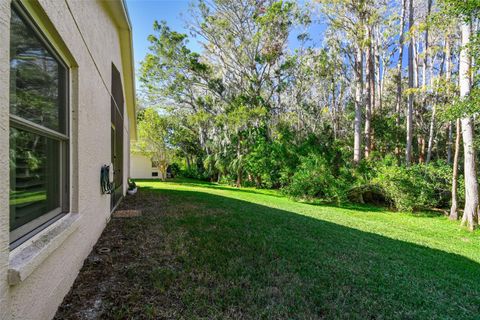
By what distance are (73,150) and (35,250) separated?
1.35 metres

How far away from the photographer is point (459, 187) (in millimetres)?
9859

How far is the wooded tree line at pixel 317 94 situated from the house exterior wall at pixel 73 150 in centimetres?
912

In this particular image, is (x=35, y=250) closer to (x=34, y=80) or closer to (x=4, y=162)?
(x=4, y=162)

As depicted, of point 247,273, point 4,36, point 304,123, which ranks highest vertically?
point 304,123

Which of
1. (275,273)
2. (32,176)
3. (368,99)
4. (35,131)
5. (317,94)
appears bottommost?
(275,273)

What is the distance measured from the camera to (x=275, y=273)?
323cm

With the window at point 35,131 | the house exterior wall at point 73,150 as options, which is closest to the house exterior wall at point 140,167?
the house exterior wall at point 73,150

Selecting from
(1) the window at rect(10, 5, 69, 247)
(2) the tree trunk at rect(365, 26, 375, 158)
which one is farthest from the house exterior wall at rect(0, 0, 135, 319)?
(2) the tree trunk at rect(365, 26, 375, 158)

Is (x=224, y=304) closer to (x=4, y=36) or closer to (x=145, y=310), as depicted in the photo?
(x=145, y=310)

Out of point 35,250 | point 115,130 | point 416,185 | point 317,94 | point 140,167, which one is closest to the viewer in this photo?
point 35,250

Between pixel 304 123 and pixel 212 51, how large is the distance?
927cm

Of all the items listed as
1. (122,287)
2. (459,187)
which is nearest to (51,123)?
(122,287)

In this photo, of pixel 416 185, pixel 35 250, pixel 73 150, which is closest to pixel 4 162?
pixel 35 250

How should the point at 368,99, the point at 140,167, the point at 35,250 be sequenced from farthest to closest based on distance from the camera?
the point at 140,167 → the point at 368,99 → the point at 35,250
